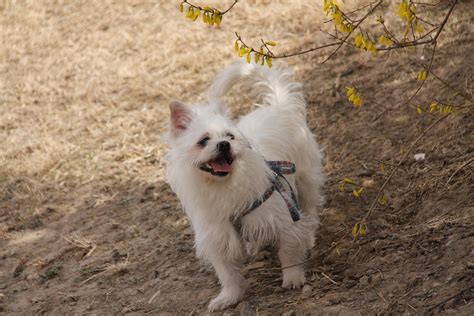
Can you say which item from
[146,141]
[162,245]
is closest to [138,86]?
[146,141]

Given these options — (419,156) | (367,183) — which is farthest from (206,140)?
(419,156)

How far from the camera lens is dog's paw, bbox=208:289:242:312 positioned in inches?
174

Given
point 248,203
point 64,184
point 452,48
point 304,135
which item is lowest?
point 64,184

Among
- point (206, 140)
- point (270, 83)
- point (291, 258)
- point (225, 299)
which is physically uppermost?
point (270, 83)

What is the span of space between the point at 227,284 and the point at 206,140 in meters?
0.97

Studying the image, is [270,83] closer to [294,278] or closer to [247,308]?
[294,278]

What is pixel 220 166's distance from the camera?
4137 mm

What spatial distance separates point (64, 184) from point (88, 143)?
88 cm

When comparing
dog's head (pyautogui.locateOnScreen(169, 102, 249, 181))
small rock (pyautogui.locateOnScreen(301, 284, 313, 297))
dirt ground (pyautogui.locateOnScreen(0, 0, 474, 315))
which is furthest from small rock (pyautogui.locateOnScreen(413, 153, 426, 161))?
dog's head (pyautogui.locateOnScreen(169, 102, 249, 181))

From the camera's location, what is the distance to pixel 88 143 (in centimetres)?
820

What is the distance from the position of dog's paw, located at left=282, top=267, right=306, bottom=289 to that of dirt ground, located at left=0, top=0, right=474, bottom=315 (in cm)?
5

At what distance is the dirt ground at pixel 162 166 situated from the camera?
170 inches

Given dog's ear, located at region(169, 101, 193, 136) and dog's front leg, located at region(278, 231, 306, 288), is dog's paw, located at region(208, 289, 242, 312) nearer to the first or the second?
dog's front leg, located at region(278, 231, 306, 288)

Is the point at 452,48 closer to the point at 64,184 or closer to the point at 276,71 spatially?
the point at 276,71
